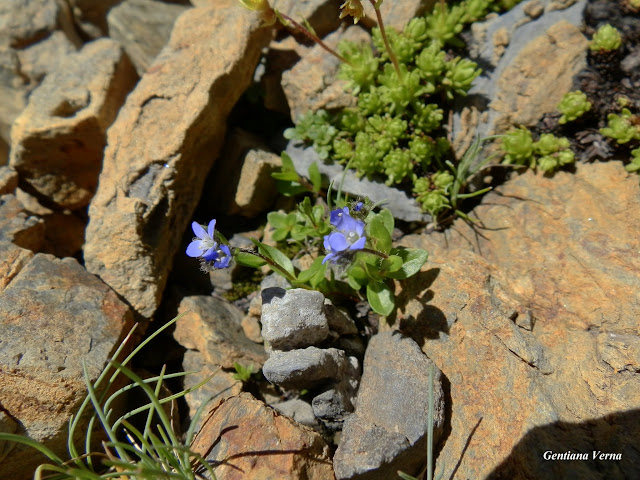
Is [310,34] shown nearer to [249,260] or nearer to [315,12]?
[315,12]

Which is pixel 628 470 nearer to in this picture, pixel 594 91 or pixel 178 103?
pixel 594 91

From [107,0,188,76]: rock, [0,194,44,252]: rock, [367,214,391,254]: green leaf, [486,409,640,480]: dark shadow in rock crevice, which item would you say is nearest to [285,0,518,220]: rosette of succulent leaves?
[367,214,391,254]: green leaf

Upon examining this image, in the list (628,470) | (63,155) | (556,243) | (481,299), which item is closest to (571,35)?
(556,243)

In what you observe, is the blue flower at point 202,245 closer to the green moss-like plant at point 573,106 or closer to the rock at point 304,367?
the rock at point 304,367

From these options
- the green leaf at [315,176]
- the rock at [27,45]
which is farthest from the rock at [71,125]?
the green leaf at [315,176]

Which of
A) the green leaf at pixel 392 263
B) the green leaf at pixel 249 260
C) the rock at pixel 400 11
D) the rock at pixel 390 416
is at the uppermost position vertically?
the rock at pixel 400 11

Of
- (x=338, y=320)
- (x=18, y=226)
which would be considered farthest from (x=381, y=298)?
(x=18, y=226)

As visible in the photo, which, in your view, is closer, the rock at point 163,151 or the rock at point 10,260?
the rock at point 10,260
